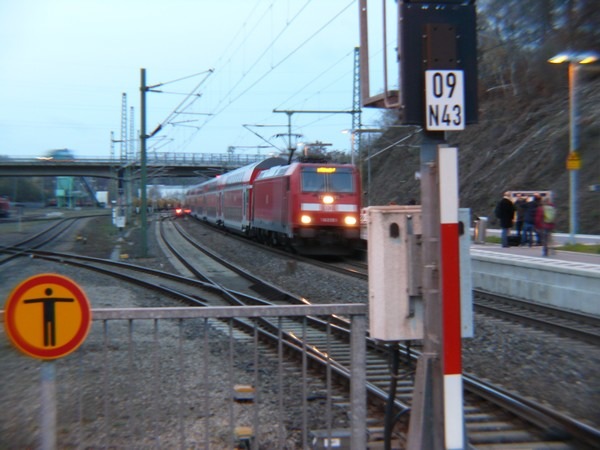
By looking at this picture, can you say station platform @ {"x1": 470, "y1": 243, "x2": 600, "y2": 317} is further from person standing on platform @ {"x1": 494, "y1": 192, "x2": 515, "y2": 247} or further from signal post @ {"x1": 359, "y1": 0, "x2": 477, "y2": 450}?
signal post @ {"x1": 359, "y1": 0, "x2": 477, "y2": 450}

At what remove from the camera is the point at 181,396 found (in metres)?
4.39

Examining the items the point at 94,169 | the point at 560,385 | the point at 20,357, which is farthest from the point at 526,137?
the point at 94,169

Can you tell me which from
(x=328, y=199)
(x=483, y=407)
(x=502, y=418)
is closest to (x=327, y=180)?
(x=328, y=199)

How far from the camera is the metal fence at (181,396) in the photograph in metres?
4.27

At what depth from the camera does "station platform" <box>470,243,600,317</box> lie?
11.9 m

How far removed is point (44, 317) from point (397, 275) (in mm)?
2132

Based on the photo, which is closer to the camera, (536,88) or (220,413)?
(220,413)

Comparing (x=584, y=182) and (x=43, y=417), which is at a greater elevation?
(x=584, y=182)

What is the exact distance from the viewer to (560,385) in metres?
7.30

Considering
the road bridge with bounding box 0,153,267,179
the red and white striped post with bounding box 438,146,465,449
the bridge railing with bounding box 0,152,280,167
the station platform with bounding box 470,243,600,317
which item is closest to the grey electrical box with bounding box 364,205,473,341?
the red and white striped post with bounding box 438,146,465,449

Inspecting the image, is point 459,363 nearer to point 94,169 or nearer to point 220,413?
point 220,413

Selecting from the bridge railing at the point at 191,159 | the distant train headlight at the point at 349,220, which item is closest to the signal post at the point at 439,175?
the distant train headlight at the point at 349,220

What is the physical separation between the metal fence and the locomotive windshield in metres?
13.3

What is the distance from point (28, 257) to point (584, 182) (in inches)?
895
